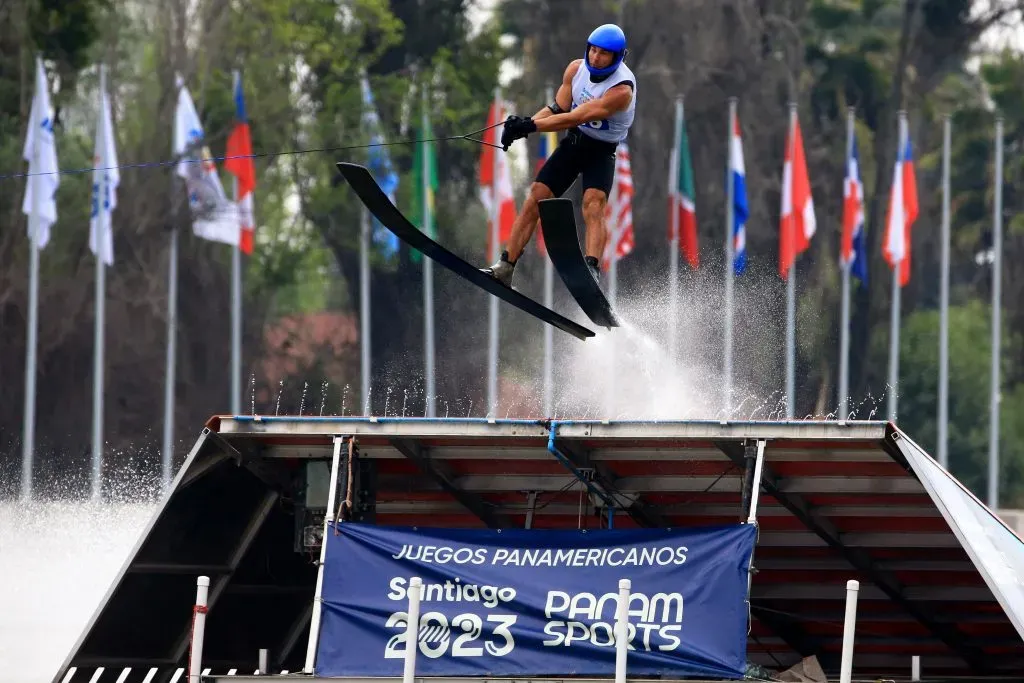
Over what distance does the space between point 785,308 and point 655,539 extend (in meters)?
32.8

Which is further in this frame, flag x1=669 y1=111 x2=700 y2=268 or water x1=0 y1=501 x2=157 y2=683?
flag x1=669 y1=111 x2=700 y2=268

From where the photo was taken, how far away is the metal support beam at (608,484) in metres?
12.4

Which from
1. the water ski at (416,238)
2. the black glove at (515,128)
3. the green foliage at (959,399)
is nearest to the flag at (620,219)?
the green foliage at (959,399)

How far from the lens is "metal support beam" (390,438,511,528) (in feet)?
41.4

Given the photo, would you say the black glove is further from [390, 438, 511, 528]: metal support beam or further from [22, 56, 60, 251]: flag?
[22, 56, 60, 251]: flag

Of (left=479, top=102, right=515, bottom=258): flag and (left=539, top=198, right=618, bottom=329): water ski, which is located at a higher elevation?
(left=479, top=102, right=515, bottom=258): flag

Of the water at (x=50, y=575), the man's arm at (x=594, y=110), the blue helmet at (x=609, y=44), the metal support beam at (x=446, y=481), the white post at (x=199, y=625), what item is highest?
the blue helmet at (x=609, y=44)

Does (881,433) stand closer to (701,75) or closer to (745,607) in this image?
(745,607)

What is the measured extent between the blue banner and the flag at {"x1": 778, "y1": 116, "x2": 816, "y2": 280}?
98.5 ft

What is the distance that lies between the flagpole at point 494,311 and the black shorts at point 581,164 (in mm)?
26899

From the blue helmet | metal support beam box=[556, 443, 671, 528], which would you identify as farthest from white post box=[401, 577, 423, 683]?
the blue helmet

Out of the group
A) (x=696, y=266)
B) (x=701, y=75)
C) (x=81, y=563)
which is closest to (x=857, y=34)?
(x=701, y=75)

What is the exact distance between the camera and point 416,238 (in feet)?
42.8

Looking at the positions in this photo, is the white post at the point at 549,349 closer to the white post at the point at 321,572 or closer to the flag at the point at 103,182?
the flag at the point at 103,182
